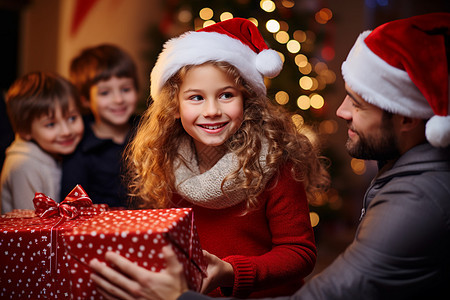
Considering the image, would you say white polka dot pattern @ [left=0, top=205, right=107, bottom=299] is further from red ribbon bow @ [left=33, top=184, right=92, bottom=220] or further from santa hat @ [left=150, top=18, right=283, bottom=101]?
santa hat @ [left=150, top=18, right=283, bottom=101]

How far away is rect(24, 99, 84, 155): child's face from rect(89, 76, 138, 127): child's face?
201mm

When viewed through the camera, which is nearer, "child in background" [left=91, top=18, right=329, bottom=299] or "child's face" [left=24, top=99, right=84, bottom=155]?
"child in background" [left=91, top=18, right=329, bottom=299]

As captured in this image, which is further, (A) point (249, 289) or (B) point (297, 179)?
(B) point (297, 179)

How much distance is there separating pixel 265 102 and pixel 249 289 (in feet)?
2.24

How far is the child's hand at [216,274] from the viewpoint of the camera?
131cm

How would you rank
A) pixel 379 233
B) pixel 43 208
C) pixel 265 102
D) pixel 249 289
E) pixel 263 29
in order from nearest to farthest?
pixel 379 233 → pixel 249 289 → pixel 43 208 → pixel 265 102 → pixel 263 29

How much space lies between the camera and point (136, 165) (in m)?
1.81

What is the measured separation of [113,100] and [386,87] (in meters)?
1.59

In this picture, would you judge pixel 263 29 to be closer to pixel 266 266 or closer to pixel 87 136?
pixel 87 136

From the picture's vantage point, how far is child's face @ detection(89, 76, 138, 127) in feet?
7.99

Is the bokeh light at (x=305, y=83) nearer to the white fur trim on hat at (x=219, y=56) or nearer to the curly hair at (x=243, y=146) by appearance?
the curly hair at (x=243, y=146)

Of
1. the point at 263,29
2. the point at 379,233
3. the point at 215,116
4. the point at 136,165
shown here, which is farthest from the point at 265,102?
the point at 263,29

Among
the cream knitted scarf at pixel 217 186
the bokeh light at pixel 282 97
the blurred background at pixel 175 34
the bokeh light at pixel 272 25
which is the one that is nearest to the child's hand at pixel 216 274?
the cream knitted scarf at pixel 217 186

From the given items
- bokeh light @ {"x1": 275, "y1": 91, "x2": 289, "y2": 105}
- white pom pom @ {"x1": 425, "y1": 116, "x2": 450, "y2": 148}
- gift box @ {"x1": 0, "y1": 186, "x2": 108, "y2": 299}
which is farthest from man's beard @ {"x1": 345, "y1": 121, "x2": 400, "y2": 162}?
bokeh light @ {"x1": 275, "y1": 91, "x2": 289, "y2": 105}
